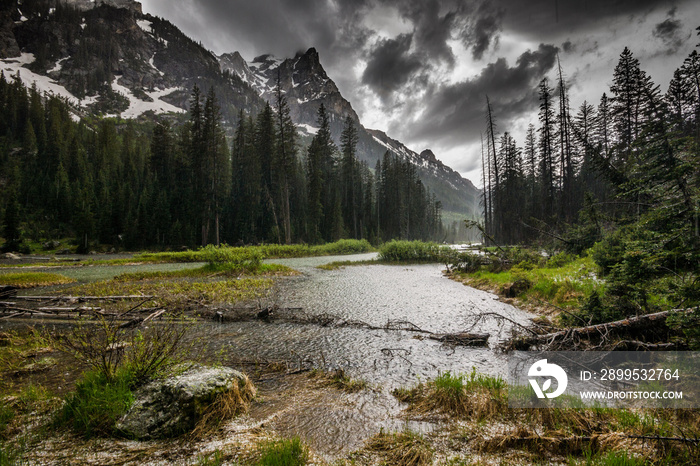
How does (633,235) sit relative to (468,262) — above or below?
above

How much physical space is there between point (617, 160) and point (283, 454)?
120ft

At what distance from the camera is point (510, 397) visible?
397 centimetres

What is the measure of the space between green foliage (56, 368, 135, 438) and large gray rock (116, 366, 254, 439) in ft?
0.55

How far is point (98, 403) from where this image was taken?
→ 3.46 m

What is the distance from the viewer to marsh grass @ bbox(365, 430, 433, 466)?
278 cm

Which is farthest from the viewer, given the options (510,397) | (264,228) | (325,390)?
(264,228)

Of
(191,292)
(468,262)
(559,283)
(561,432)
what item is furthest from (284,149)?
(561,432)

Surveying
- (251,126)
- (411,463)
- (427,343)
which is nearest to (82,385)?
(411,463)

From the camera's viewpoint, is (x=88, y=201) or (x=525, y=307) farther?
(x=88, y=201)

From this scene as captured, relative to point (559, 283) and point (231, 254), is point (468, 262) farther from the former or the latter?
point (231, 254)

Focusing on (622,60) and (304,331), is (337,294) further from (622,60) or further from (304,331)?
(622,60)

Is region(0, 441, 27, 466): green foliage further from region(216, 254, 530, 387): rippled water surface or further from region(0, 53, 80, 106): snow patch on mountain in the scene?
region(0, 53, 80, 106): snow patch on mountain

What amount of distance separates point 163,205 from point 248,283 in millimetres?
45891

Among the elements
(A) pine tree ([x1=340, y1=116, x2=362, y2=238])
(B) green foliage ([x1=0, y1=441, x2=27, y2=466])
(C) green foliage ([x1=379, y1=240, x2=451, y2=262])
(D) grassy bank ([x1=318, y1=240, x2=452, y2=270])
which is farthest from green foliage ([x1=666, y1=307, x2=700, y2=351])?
(A) pine tree ([x1=340, y1=116, x2=362, y2=238])
